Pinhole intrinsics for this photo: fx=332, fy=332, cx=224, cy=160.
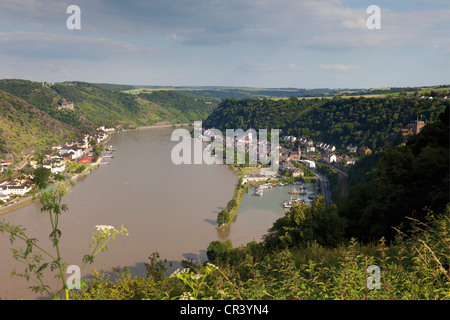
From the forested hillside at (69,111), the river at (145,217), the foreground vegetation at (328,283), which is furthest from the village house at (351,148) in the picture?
the forested hillside at (69,111)

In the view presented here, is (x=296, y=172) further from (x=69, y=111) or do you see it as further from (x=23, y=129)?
(x=69, y=111)

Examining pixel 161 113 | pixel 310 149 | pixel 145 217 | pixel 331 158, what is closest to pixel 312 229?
pixel 145 217

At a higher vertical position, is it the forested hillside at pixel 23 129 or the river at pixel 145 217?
the forested hillside at pixel 23 129

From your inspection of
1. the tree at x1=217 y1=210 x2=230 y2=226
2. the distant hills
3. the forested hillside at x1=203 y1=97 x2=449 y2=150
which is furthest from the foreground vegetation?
the forested hillside at x1=203 y1=97 x2=449 y2=150

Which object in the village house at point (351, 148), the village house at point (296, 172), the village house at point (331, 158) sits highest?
the village house at point (351, 148)

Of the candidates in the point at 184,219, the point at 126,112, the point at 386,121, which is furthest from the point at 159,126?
the point at 184,219

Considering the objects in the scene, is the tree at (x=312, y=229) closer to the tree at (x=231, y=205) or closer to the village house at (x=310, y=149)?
the tree at (x=231, y=205)
